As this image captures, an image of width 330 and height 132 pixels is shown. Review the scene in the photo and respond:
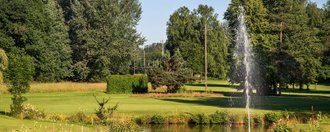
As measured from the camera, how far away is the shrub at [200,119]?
32.1 metres

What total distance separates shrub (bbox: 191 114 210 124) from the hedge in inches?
1238

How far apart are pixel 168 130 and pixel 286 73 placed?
36.2m

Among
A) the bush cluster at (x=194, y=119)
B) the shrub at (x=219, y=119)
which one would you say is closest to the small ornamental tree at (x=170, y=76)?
the bush cluster at (x=194, y=119)

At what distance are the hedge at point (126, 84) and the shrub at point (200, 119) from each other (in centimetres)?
3144

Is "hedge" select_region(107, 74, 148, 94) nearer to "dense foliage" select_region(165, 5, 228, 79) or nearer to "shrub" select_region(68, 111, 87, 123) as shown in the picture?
"shrub" select_region(68, 111, 87, 123)

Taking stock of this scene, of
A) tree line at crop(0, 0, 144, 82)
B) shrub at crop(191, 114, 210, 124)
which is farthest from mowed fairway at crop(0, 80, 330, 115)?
tree line at crop(0, 0, 144, 82)

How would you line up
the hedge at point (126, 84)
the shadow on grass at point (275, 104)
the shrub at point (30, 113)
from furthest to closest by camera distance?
the hedge at point (126, 84) → the shadow on grass at point (275, 104) → the shrub at point (30, 113)

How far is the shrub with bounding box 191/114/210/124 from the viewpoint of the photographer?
32125 millimetres

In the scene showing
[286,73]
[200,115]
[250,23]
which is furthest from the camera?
[250,23]

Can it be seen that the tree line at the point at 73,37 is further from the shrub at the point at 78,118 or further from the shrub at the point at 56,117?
the shrub at the point at 78,118

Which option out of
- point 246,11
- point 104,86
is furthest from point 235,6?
point 104,86

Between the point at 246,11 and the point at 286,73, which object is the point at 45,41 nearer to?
the point at 246,11

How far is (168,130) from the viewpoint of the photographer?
28.7 meters

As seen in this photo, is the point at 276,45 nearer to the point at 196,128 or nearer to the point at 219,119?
the point at 219,119
